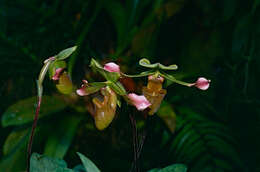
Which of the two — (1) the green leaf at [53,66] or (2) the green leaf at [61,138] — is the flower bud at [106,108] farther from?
(2) the green leaf at [61,138]

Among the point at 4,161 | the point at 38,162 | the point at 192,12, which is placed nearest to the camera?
the point at 38,162

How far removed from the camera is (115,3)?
1302mm

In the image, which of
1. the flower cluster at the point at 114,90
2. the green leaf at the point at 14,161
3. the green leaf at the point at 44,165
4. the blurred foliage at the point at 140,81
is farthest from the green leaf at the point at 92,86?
the green leaf at the point at 14,161

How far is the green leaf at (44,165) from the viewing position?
1.71ft

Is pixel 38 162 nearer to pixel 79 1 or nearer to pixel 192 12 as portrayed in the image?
pixel 79 1

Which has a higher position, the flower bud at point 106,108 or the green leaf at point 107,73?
the green leaf at point 107,73

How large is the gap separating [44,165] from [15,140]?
486mm

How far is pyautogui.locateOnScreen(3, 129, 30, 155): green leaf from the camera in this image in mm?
933

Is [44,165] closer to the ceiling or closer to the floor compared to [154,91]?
closer to the floor

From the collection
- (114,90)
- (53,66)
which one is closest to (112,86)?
(114,90)

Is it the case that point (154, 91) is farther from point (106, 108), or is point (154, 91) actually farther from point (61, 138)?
point (61, 138)

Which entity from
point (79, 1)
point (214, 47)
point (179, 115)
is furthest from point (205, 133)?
point (79, 1)

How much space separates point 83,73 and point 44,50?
20 cm

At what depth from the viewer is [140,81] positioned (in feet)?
3.30
